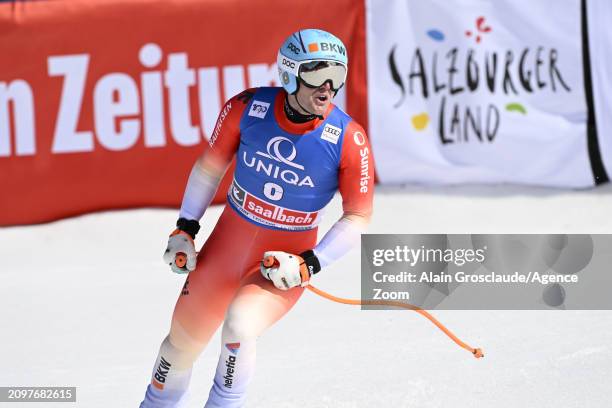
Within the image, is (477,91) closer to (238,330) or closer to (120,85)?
(120,85)

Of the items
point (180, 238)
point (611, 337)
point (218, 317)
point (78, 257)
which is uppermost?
point (180, 238)

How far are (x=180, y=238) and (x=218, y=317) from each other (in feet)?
1.46

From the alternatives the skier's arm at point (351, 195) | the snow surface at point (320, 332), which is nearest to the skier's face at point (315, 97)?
the skier's arm at point (351, 195)

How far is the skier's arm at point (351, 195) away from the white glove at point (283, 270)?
0.52 feet

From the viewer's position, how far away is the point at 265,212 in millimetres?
5320

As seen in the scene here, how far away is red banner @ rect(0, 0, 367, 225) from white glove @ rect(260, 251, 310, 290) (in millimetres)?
4805

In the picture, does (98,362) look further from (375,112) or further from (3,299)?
(375,112)

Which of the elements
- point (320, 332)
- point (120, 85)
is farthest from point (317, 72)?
point (120, 85)

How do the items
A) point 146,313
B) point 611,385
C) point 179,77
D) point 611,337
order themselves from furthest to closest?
point 179,77
point 146,313
point 611,337
point 611,385

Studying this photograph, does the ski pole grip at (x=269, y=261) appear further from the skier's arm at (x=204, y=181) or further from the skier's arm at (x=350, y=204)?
the skier's arm at (x=204, y=181)

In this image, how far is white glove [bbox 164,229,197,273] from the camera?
525 cm

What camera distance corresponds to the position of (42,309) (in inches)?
314

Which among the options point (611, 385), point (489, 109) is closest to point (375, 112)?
point (489, 109)

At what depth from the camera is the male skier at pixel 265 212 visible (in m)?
5.06
